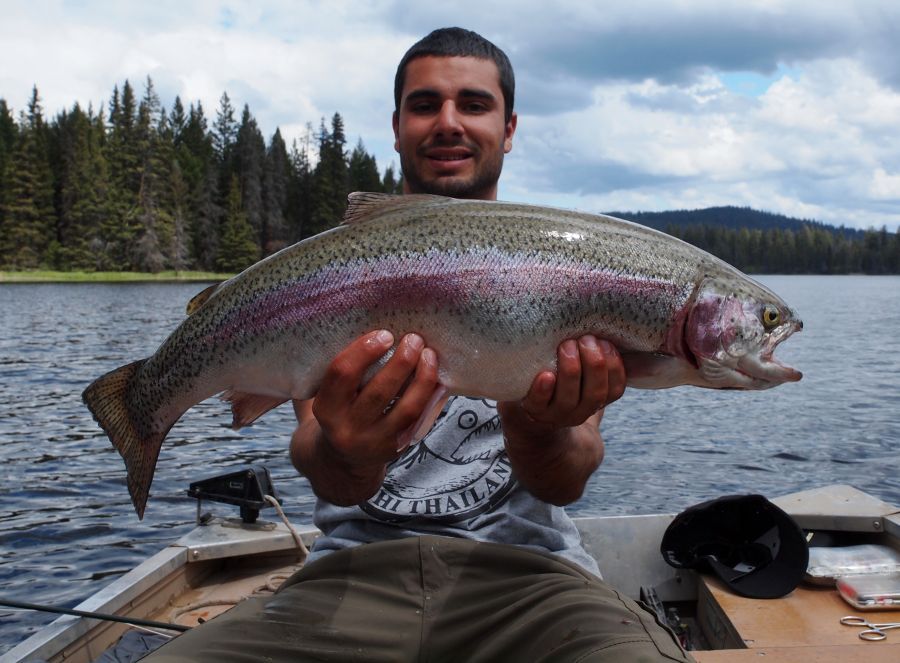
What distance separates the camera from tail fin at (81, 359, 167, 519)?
3.40 m

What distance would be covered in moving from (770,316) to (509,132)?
2374mm

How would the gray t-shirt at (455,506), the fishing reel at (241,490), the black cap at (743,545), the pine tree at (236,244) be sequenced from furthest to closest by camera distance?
1. the pine tree at (236,244)
2. the fishing reel at (241,490)
3. the black cap at (743,545)
4. the gray t-shirt at (455,506)

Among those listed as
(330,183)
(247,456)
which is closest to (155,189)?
(330,183)

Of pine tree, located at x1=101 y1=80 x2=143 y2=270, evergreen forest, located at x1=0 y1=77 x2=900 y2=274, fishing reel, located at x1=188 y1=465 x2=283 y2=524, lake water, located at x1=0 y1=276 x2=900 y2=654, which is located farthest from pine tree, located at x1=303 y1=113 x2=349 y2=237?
fishing reel, located at x1=188 y1=465 x2=283 y2=524

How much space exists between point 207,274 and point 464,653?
83.3 meters

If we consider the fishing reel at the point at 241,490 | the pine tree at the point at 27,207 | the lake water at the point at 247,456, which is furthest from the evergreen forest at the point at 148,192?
the fishing reel at the point at 241,490

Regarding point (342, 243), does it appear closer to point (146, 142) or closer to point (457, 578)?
point (457, 578)

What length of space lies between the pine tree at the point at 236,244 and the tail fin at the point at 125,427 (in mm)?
80681

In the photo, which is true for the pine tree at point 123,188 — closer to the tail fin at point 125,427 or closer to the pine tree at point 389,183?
the pine tree at point 389,183

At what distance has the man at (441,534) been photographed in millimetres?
3123

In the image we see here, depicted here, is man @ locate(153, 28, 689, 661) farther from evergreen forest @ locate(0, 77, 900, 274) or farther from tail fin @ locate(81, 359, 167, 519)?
evergreen forest @ locate(0, 77, 900, 274)

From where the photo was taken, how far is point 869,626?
4.84m

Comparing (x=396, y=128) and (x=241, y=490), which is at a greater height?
(x=396, y=128)

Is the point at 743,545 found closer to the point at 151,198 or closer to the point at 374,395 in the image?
the point at 374,395
